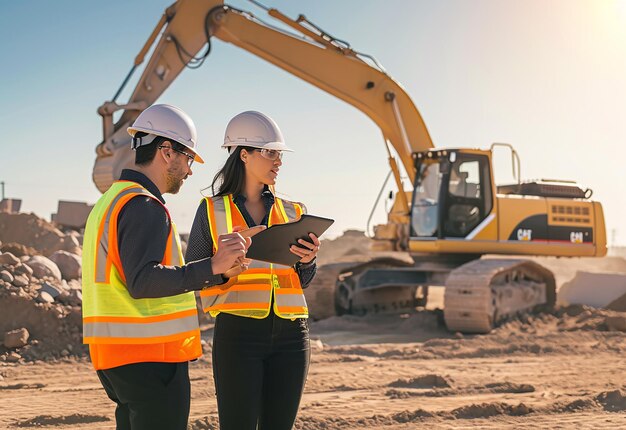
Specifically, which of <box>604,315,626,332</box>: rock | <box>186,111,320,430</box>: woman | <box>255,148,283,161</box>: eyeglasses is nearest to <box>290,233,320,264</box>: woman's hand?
<box>186,111,320,430</box>: woman

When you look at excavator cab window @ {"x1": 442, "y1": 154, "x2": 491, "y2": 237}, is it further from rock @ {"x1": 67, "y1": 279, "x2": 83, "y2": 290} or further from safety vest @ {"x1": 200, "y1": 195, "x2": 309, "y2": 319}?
safety vest @ {"x1": 200, "y1": 195, "x2": 309, "y2": 319}

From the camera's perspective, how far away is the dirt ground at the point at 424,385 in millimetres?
5555

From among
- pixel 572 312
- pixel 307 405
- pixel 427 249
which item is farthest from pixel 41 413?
pixel 572 312

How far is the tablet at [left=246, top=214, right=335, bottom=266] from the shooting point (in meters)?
2.57

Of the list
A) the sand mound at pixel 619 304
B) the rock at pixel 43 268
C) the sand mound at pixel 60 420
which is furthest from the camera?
the sand mound at pixel 619 304

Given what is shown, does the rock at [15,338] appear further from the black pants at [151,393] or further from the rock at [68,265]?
the black pants at [151,393]

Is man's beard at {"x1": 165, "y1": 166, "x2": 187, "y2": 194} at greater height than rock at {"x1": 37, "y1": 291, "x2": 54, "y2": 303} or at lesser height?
greater

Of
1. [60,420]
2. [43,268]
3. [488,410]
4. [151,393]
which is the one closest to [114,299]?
[151,393]

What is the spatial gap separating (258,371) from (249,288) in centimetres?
31

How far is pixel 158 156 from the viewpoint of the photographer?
2402 mm

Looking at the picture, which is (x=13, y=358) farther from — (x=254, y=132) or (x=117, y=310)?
(x=117, y=310)

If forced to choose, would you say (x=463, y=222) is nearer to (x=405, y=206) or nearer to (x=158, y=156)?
(x=405, y=206)

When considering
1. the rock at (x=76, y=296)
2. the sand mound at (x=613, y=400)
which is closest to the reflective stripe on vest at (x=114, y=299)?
the sand mound at (x=613, y=400)

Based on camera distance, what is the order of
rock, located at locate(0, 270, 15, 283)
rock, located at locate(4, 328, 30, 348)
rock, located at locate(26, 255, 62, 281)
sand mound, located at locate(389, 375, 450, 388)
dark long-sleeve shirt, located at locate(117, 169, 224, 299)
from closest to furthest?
dark long-sleeve shirt, located at locate(117, 169, 224, 299), sand mound, located at locate(389, 375, 450, 388), rock, located at locate(4, 328, 30, 348), rock, located at locate(0, 270, 15, 283), rock, located at locate(26, 255, 62, 281)
